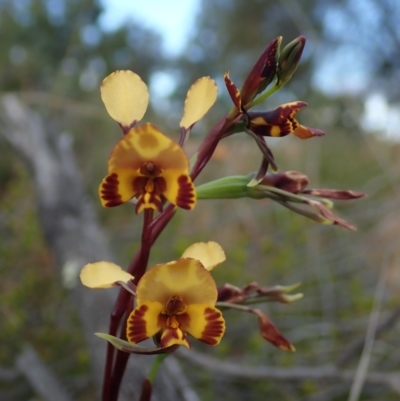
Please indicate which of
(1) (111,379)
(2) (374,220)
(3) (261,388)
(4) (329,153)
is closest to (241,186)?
(1) (111,379)

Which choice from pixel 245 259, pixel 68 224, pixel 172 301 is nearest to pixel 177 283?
pixel 172 301

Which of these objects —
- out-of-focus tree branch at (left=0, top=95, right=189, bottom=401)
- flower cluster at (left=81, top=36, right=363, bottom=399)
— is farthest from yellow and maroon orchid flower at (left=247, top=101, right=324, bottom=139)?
out-of-focus tree branch at (left=0, top=95, right=189, bottom=401)

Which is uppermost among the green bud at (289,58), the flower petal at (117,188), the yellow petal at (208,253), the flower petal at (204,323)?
the green bud at (289,58)

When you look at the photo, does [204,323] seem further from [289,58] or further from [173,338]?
[289,58]

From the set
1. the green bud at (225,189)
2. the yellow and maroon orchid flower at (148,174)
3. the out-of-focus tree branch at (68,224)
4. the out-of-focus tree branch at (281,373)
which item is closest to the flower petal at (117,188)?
the yellow and maroon orchid flower at (148,174)

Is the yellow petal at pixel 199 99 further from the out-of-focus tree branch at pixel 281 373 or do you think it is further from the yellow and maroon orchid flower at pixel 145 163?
the out-of-focus tree branch at pixel 281 373
